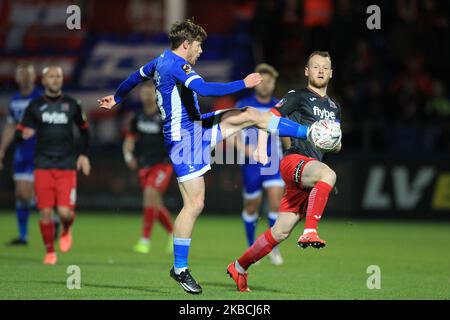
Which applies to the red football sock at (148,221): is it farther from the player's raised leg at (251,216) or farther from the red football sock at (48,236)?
the red football sock at (48,236)

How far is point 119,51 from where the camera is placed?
73.2 ft

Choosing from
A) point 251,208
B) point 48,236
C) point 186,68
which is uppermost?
point 186,68

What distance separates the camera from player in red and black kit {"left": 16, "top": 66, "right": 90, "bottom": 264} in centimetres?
1155

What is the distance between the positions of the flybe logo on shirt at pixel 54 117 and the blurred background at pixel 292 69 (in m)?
7.29

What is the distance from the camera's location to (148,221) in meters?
13.6

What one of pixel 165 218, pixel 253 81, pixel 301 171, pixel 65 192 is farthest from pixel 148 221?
pixel 253 81

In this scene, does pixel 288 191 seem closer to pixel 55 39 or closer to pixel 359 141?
pixel 359 141

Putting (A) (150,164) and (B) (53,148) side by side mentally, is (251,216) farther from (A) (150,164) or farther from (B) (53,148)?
(B) (53,148)

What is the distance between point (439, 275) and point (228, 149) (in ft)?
24.1

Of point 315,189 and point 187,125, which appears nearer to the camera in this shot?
point 315,189

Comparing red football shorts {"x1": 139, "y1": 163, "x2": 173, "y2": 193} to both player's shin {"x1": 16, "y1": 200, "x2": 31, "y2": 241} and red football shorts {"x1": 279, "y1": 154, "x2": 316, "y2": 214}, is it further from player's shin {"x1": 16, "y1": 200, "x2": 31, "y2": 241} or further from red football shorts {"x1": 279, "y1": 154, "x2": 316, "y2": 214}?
red football shorts {"x1": 279, "y1": 154, "x2": 316, "y2": 214}

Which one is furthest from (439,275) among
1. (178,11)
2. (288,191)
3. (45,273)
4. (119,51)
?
(119,51)

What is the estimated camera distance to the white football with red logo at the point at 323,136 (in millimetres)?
8438

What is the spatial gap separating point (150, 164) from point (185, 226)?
525 centimetres
